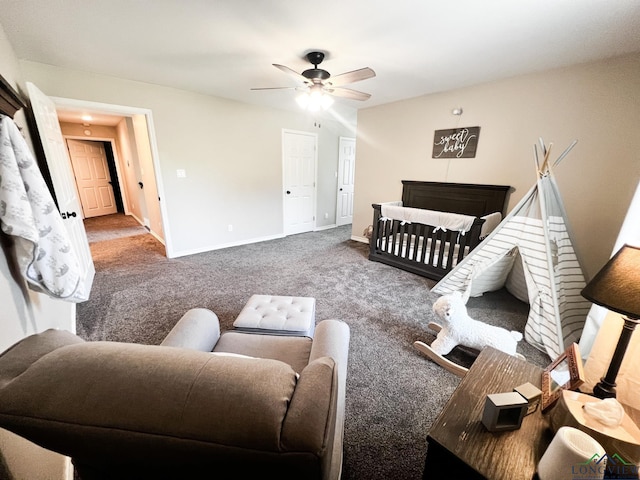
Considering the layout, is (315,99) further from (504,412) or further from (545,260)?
(504,412)

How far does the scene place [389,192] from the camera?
432cm

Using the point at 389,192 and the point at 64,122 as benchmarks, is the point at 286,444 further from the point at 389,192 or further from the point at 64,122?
the point at 64,122

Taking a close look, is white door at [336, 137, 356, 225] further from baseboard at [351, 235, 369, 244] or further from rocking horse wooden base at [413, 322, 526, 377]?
rocking horse wooden base at [413, 322, 526, 377]

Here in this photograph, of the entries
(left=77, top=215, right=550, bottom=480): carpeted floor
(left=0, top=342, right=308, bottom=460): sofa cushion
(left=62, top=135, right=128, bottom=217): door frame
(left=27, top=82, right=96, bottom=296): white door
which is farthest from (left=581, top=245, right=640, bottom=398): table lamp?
(left=62, top=135, right=128, bottom=217): door frame

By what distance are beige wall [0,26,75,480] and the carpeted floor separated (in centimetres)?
79

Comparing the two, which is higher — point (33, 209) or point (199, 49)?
point (199, 49)

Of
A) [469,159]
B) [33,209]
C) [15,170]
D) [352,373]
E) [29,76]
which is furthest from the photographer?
[469,159]

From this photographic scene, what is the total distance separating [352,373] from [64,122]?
7703 mm

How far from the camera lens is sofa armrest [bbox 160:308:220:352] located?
124 cm

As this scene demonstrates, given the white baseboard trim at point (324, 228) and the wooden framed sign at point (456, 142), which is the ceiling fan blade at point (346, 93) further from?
the white baseboard trim at point (324, 228)


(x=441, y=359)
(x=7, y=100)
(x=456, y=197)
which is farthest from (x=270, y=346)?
(x=456, y=197)

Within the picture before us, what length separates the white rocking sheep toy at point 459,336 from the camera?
67.1 inches

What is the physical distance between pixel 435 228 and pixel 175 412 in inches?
124

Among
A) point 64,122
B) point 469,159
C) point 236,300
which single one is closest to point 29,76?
point 236,300
